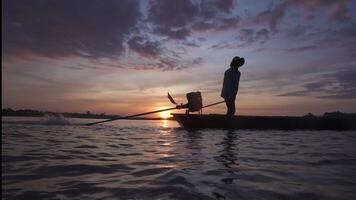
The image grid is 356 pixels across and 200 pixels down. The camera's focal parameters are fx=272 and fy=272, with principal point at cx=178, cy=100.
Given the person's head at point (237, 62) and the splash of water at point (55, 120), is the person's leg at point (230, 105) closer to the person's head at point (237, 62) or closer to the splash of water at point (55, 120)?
the person's head at point (237, 62)

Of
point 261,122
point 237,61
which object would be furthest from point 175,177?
point 261,122

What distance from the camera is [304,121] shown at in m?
16.9

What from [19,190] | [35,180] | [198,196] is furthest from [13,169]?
[198,196]

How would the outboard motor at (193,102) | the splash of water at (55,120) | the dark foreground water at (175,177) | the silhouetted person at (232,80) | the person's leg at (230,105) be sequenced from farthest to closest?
the splash of water at (55,120) < the outboard motor at (193,102) < the person's leg at (230,105) < the silhouetted person at (232,80) < the dark foreground water at (175,177)

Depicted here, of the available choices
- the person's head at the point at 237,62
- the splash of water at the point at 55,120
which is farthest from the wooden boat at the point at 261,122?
the splash of water at the point at 55,120

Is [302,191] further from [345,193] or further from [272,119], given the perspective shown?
[272,119]

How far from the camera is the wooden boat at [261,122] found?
1480 centimetres

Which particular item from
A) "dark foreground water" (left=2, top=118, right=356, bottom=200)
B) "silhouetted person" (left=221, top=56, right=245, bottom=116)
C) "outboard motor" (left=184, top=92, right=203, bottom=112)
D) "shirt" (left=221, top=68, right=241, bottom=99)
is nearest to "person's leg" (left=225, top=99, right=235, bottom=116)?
"silhouetted person" (left=221, top=56, right=245, bottom=116)

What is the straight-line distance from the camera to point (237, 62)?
44.6 ft

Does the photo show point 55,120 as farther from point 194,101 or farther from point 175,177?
point 175,177

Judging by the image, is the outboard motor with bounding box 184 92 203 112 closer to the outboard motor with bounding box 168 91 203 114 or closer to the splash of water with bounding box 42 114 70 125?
the outboard motor with bounding box 168 91 203 114

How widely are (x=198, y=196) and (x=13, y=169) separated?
296 centimetres

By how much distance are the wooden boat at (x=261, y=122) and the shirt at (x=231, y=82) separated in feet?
4.57

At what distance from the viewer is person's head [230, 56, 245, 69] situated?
13.5m
